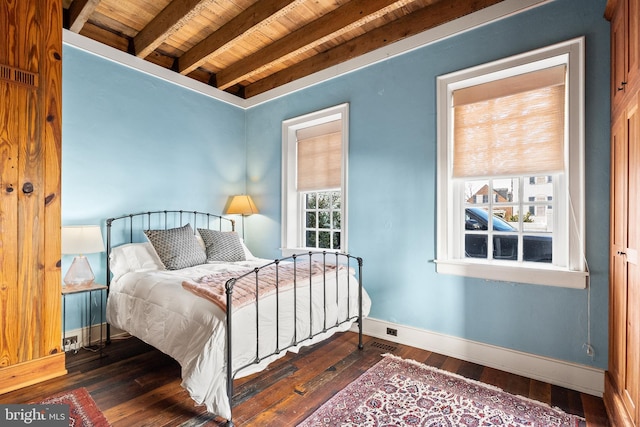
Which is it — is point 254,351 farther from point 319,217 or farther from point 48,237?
point 319,217

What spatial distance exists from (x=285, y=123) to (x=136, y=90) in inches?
61.9

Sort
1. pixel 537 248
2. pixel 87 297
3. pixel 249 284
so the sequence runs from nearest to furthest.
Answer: pixel 249 284, pixel 537 248, pixel 87 297

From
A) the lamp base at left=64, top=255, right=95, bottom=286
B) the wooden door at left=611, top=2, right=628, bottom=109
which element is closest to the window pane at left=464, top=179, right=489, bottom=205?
the wooden door at left=611, top=2, right=628, bottom=109

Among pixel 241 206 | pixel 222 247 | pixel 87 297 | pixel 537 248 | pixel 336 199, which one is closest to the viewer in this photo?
pixel 537 248

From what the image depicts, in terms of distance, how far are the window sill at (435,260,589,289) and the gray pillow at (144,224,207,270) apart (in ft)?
7.16

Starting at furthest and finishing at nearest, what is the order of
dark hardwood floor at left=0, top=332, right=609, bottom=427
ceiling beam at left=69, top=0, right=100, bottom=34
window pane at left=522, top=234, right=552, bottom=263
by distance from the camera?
ceiling beam at left=69, top=0, right=100, bottom=34, window pane at left=522, top=234, right=552, bottom=263, dark hardwood floor at left=0, top=332, right=609, bottom=427

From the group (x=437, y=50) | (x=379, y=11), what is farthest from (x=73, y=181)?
(x=437, y=50)

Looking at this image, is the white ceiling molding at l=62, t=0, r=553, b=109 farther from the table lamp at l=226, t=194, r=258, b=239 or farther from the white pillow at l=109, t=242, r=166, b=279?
the white pillow at l=109, t=242, r=166, b=279

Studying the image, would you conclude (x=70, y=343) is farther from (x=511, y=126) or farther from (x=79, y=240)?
(x=511, y=126)

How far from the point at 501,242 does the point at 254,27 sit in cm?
273

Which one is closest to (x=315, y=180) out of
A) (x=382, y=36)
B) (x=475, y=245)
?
(x=382, y=36)

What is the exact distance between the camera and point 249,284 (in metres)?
2.17

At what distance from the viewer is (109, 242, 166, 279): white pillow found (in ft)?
9.60

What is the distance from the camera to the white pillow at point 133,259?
9.60 ft
